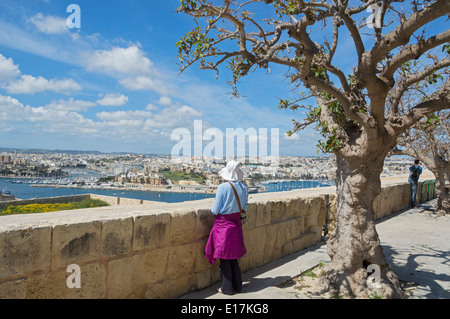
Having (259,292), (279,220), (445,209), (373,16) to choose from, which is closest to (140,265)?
(259,292)

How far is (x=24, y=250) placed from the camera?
2.64m

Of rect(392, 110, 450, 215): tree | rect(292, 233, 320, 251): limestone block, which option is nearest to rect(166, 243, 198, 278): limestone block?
rect(292, 233, 320, 251): limestone block

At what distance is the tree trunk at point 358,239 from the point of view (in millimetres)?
4469

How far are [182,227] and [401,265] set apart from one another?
4.11m

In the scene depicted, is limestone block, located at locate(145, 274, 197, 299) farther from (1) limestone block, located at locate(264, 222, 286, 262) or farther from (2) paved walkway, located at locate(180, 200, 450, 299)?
(1) limestone block, located at locate(264, 222, 286, 262)

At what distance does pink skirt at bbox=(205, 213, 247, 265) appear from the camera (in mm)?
4066

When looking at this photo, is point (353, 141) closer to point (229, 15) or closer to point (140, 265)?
point (229, 15)

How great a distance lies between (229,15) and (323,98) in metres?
2.29

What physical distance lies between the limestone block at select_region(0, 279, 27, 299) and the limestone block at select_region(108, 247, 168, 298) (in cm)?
78

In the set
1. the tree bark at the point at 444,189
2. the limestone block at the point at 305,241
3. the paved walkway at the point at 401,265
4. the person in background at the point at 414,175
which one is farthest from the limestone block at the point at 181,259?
the person in background at the point at 414,175

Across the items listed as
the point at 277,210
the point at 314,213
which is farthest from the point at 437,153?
the point at 277,210

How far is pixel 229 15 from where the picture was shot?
3748 millimetres

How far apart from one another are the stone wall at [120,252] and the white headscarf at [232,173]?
1.76ft

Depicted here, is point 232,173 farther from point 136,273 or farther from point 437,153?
point 437,153
